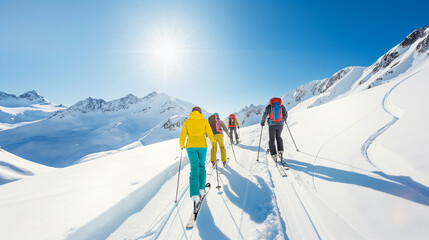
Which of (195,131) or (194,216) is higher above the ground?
(195,131)

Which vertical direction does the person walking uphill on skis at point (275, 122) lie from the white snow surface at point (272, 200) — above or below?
above

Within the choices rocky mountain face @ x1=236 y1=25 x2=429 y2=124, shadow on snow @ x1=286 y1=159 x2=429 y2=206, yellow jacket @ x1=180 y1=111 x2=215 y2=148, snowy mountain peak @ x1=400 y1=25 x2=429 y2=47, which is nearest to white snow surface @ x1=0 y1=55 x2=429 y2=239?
shadow on snow @ x1=286 y1=159 x2=429 y2=206

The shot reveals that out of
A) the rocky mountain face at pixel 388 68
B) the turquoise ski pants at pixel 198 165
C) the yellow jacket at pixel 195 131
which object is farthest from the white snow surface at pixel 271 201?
the rocky mountain face at pixel 388 68

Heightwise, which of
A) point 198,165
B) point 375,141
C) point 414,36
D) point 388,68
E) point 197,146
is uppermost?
point 414,36

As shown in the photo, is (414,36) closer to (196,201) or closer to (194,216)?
(196,201)

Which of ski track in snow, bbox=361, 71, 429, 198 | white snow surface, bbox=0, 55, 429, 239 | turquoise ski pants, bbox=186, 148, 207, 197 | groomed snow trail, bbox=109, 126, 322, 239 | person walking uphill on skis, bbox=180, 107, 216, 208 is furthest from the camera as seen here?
person walking uphill on skis, bbox=180, 107, 216, 208

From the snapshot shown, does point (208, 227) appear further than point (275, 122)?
No

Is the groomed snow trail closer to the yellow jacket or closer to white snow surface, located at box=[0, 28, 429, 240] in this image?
white snow surface, located at box=[0, 28, 429, 240]

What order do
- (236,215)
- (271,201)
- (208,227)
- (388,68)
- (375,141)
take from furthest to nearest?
(388,68)
(375,141)
(271,201)
(236,215)
(208,227)

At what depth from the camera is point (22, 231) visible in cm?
277

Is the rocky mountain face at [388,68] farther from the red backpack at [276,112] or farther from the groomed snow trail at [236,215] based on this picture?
the groomed snow trail at [236,215]

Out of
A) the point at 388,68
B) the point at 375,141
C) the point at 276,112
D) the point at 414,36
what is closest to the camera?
the point at 375,141

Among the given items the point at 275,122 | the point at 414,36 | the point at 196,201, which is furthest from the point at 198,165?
the point at 414,36

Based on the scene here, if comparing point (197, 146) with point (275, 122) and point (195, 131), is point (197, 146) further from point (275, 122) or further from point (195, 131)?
point (275, 122)
